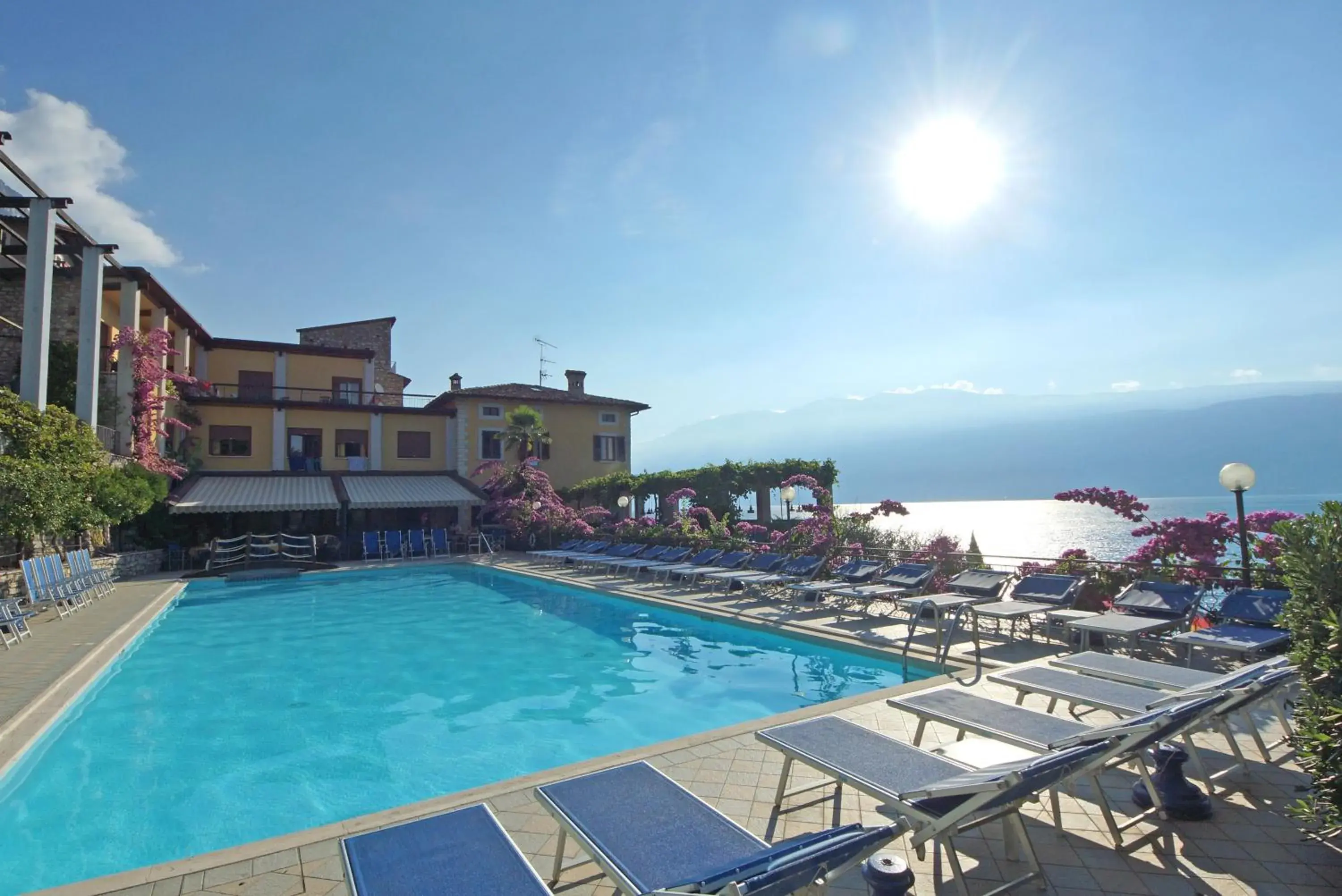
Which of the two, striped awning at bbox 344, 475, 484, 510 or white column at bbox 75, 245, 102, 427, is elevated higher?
white column at bbox 75, 245, 102, 427

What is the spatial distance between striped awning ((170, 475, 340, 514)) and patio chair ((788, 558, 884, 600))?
19090 millimetres

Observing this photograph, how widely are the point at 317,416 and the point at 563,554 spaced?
→ 14.7 m

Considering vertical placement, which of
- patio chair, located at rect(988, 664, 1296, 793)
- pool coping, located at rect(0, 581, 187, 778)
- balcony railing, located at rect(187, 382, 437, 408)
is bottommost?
pool coping, located at rect(0, 581, 187, 778)

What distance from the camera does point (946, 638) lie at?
8727mm

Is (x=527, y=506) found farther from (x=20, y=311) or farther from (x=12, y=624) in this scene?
(x=12, y=624)

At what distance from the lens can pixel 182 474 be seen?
2439cm

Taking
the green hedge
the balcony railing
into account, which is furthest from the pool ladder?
the balcony railing

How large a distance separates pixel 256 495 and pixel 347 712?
19.7 m

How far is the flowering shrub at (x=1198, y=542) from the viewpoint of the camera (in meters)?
8.98

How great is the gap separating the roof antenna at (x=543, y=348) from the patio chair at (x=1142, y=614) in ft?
113

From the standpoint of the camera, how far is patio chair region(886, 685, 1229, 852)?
330cm

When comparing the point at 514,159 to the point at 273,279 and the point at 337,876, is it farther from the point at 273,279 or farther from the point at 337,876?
the point at 337,876

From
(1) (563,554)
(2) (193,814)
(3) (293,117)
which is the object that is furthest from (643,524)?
(2) (193,814)

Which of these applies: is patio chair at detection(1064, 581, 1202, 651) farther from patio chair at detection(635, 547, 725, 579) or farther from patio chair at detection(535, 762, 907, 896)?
patio chair at detection(635, 547, 725, 579)
